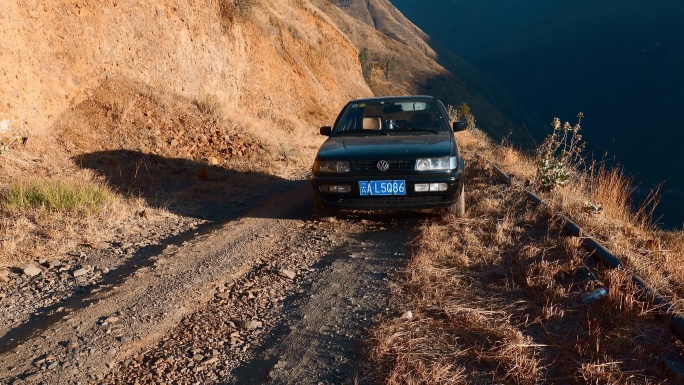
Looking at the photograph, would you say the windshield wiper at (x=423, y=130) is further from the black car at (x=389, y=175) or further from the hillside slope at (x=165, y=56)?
the hillside slope at (x=165, y=56)

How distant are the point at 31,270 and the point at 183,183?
4.46 m

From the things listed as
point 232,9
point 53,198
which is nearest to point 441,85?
point 232,9

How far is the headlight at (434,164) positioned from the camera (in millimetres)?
5652

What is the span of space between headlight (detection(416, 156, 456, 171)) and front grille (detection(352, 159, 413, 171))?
0.10 metres

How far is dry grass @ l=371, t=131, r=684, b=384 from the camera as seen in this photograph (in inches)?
109

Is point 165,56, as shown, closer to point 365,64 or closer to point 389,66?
point 365,64

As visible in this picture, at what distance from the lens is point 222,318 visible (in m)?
3.61

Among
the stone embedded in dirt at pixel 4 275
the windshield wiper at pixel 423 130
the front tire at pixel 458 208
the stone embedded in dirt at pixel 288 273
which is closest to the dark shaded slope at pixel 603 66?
the windshield wiper at pixel 423 130

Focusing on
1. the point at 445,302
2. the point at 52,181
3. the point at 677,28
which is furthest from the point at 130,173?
the point at 677,28

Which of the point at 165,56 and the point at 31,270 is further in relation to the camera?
the point at 165,56

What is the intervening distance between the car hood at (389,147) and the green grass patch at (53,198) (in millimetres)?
2755

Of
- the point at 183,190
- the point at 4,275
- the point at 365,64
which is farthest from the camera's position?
the point at 365,64

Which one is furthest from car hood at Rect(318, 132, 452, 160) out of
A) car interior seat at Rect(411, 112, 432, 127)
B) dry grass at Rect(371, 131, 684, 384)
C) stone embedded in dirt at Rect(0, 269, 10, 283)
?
stone embedded in dirt at Rect(0, 269, 10, 283)

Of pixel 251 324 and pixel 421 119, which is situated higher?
pixel 421 119
